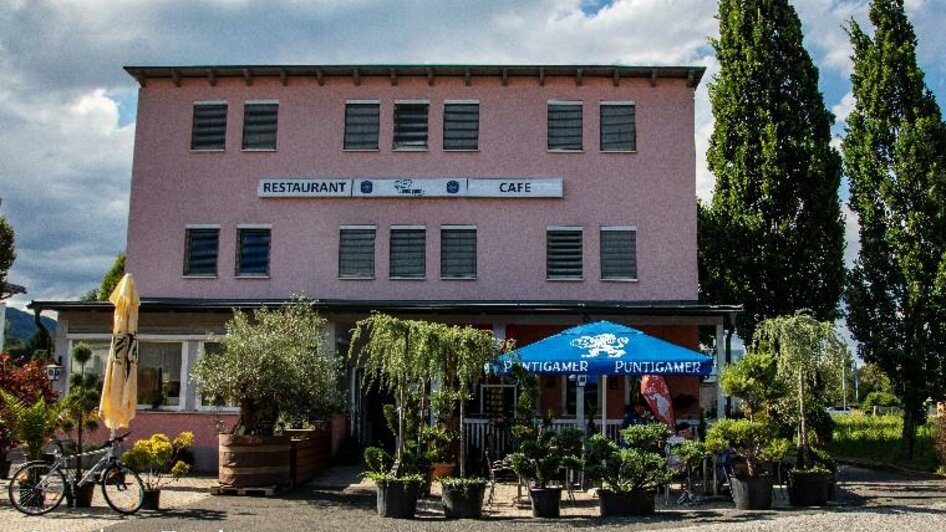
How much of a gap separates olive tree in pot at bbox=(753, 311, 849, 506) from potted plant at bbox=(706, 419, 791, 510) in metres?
0.53

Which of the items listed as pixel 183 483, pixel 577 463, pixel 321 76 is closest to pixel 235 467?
pixel 183 483

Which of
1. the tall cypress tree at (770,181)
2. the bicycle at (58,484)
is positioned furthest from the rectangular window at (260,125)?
the tall cypress tree at (770,181)

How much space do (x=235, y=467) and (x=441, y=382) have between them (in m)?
3.55

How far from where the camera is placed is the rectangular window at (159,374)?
19.1 m

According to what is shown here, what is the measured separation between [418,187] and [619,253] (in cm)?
507

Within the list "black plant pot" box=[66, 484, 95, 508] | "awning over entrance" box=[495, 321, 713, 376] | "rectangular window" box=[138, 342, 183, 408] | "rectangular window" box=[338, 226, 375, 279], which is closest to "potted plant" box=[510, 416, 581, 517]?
"awning over entrance" box=[495, 321, 713, 376]

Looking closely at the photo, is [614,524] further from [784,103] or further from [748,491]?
[784,103]

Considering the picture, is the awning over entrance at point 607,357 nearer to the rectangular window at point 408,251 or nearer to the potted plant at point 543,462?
the potted plant at point 543,462

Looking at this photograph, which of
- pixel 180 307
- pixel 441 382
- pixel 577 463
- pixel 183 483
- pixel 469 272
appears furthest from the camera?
pixel 469 272

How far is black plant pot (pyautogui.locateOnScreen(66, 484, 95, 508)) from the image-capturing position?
12.6 m

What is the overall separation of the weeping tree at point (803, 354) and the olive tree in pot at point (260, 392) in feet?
24.6

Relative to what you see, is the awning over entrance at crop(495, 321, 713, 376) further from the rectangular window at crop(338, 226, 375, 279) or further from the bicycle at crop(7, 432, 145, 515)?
the rectangular window at crop(338, 226, 375, 279)

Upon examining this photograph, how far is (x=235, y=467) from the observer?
14.2 m

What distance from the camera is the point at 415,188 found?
21.6 m
